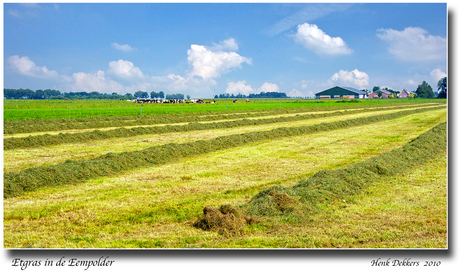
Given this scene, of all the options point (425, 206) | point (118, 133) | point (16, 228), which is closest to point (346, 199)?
point (425, 206)

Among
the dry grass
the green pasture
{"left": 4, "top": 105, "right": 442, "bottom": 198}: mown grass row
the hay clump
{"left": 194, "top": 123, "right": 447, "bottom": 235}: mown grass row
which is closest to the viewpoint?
the hay clump

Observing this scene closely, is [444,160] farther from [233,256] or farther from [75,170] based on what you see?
[75,170]

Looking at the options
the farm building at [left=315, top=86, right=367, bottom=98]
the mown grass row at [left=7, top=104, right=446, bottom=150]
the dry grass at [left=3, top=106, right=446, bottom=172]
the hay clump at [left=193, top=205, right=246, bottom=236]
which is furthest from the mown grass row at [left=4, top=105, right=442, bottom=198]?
the farm building at [left=315, top=86, right=367, bottom=98]

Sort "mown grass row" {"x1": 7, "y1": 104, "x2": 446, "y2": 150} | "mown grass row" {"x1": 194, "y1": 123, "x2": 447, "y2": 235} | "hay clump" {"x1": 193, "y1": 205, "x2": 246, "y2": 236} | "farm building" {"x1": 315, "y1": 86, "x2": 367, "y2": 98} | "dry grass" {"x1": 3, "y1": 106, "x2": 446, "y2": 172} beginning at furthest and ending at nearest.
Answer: "farm building" {"x1": 315, "y1": 86, "x2": 367, "y2": 98} < "mown grass row" {"x1": 7, "y1": 104, "x2": 446, "y2": 150} < "dry grass" {"x1": 3, "y1": 106, "x2": 446, "y2": 172} < "mown grass row" {"x1": 194, "y1": 123, "x2": 447, "y2": 235} < "hay clump" {"x1": 193, "y1": 205, "x2": 246, "y2": 236}

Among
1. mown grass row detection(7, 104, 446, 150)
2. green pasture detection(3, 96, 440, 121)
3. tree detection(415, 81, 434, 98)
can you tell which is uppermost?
tree detection(415, 81, 434, 98)

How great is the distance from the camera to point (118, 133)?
23156mm

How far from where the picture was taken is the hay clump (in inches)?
253

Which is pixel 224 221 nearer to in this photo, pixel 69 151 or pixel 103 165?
pixel 103 165

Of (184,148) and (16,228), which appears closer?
(16,228)

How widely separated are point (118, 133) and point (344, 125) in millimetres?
18880

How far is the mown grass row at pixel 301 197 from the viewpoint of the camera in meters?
6.70

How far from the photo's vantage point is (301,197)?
8211mm

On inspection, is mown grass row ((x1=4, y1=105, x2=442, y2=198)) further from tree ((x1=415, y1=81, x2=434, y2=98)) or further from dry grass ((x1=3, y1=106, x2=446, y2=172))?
tree ((x1=415, y1=81, x2=434, y2=98))

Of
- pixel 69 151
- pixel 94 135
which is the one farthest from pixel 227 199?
pixel 94 135
